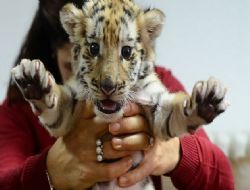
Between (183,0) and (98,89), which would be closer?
(98,89)

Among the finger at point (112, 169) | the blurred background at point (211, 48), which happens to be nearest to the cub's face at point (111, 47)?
the finger at point (112, 169)

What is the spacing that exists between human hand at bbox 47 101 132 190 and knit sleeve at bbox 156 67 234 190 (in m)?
0.18

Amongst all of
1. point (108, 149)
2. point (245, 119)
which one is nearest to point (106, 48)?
point (108, 149)

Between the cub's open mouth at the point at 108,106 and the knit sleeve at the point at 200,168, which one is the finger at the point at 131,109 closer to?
the cub's open mouth at the point at 108,106

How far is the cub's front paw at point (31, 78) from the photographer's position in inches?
30.8

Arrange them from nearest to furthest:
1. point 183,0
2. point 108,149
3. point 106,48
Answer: point 106,48 < point 108,149 < point 183,0

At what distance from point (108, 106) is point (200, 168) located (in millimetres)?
347

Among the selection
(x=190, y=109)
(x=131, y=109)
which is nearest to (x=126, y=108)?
(x=131, y=109)

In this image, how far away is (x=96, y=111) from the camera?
842 millimetres

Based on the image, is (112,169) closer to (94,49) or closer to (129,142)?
(129,142)

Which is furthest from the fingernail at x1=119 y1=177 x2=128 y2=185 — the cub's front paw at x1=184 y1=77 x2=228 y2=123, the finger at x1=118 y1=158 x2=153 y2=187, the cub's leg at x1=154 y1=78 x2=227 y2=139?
the cub's front paw at x1=184 y1=77 x2=228 y2=123

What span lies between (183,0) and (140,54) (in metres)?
1.07

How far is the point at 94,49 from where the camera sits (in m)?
0.81

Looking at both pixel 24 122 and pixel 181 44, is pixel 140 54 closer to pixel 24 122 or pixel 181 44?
pixel 24 122
